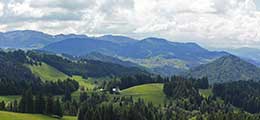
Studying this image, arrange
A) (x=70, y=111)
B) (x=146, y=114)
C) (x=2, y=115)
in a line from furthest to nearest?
(x=70, y=111) < (x=146, y=114) < (x=2, y=115)

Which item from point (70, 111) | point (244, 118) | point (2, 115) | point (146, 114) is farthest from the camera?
point (70, 111)

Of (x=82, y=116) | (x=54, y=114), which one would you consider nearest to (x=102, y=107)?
(x=82, y=116)

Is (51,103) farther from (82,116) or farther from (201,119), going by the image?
(201,119)

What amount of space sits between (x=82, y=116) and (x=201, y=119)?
51.0m

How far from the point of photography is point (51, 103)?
15700 cm

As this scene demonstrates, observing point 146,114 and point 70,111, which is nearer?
point 146,114

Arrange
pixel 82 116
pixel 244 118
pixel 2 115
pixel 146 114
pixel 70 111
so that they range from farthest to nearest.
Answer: pixel 70 111 < pixel 146 114 < pixel 244 118 < pixel 82 116 < pixel 2 115

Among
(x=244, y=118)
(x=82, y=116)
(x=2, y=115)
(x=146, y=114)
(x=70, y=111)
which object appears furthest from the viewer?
(x=70, y=111)

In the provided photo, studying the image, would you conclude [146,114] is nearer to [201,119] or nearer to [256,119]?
[201,119]

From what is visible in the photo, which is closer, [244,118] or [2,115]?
[2,115]

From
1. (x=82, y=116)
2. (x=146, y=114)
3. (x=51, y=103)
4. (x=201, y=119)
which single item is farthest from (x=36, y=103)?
(x=201, y=119)

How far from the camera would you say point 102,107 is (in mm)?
150875

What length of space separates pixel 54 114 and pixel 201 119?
187 feet

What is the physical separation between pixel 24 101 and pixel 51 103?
9551 millimetres
